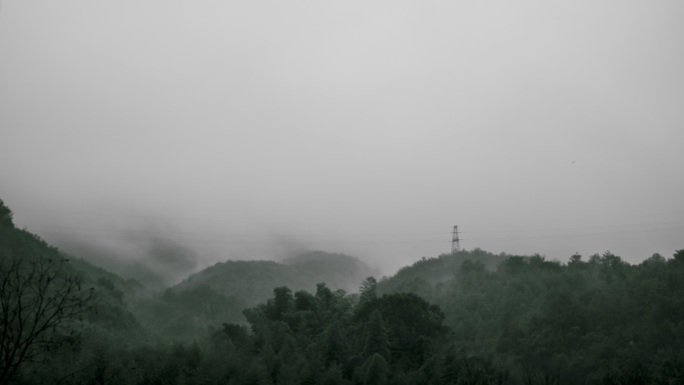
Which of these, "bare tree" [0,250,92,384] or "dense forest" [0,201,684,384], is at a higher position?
"bare tree" [0,250,92,384]

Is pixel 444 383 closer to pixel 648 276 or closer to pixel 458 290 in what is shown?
pixel 648 276

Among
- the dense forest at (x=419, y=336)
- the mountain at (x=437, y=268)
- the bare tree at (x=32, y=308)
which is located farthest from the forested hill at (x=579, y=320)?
the bare tree at (x=32, y=308)

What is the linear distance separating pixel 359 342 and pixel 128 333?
37607mm

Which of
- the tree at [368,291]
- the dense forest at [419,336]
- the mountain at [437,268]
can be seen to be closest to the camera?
the dense forest at [419,336]

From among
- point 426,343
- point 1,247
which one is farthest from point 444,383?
point 1,247

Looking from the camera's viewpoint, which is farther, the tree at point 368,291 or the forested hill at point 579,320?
the tree at point 368,291

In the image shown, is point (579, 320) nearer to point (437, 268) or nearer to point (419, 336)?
point (419, 336)

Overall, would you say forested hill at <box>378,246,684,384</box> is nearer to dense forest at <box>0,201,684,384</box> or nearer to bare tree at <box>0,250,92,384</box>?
dense forest at <box>0,201,684,384</box>

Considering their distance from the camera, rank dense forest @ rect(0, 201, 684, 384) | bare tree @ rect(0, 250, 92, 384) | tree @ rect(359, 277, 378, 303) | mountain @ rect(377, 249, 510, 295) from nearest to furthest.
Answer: bare tree @ rect(0, 250, 92, 384)
dense forest @ rect(0, 201, 684, 384)
tree @ rect(359, 277, 378, 303)
mountain @ rect(377, 249, 510, 295)

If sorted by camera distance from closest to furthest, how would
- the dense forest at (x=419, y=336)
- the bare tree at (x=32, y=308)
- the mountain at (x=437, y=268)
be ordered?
the bare tree at (x=32, y=308) < the dense forest at (x=419, y=336) < the mountain at (x=437, y=268)

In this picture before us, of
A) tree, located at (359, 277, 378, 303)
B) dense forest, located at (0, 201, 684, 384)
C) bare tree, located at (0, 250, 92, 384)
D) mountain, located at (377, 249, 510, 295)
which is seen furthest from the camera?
mountain, located at (377, 249, 510, 295)

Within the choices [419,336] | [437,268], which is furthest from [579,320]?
[437,268]

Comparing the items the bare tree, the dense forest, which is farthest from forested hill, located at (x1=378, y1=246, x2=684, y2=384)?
the bare tree

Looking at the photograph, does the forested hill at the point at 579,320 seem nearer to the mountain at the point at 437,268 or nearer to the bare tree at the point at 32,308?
the mountain at the point at 437,268
